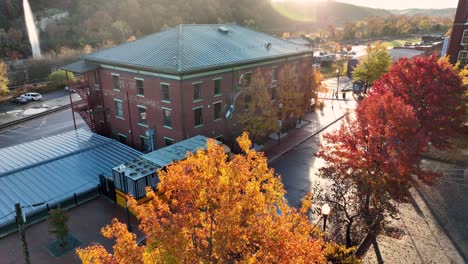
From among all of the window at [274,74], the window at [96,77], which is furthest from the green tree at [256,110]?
the window at [96,77]

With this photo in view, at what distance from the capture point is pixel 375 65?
60094 mm

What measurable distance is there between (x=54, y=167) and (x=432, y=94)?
3301cm

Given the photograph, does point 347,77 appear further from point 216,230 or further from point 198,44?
point 216,230

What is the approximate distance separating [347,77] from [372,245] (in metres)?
70.1

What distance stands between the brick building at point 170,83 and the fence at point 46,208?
27.7ft

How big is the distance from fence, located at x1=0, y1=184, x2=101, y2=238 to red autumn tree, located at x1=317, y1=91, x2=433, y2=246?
18.9 metres

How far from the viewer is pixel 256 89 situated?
3528cm

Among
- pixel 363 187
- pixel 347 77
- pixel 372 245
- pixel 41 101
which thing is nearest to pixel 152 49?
pixel 363 187

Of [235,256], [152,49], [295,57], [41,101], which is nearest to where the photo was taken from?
[235,256]

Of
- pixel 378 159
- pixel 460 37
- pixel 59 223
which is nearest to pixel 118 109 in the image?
pixel 59 223

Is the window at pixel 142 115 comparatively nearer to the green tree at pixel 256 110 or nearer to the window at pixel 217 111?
the window at pixel 217 111

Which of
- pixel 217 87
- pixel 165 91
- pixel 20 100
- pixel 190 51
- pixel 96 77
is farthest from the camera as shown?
pixel 20 100

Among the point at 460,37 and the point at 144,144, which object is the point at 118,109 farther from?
the point at 460,37

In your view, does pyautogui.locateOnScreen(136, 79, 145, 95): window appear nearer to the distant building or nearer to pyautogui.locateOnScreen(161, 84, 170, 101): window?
pyautogui.locateOnScreen(161, 84, 170, 101): window
